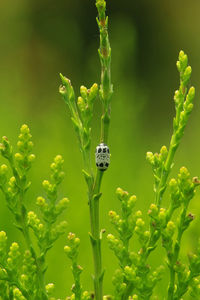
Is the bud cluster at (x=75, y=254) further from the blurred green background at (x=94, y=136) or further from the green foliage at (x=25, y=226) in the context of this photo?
the blurred green background at (x=94, y=136)

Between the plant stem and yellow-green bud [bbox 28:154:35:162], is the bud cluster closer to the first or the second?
the plant stem

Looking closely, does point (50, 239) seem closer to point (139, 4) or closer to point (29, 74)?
point (29, 74)

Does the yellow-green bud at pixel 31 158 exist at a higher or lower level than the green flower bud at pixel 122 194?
higher

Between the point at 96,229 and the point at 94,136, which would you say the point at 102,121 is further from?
the point at 94,136

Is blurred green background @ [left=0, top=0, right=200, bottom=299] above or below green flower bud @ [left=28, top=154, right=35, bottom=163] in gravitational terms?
above

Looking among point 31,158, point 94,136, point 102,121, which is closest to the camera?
point 102,121

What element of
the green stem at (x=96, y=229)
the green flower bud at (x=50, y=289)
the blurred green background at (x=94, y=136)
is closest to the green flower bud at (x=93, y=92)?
the green stem at (x=96, y=229)

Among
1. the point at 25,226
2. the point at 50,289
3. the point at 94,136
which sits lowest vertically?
the point at 50,289

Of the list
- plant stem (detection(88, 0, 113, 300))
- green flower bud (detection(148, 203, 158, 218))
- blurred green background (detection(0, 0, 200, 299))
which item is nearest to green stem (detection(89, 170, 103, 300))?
plant stem (detection(88, 0, 113, 300))

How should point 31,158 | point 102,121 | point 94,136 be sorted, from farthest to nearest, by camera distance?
point 94,136 < point 31,158 < point 102,121

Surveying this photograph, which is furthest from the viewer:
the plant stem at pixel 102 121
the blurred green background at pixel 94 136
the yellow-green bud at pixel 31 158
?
the blurred green background at pixel 94 136

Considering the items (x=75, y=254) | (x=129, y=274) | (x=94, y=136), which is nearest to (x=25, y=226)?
(x=75, y=254)

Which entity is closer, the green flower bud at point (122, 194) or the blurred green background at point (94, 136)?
the green flower bud at point (122, 194)
